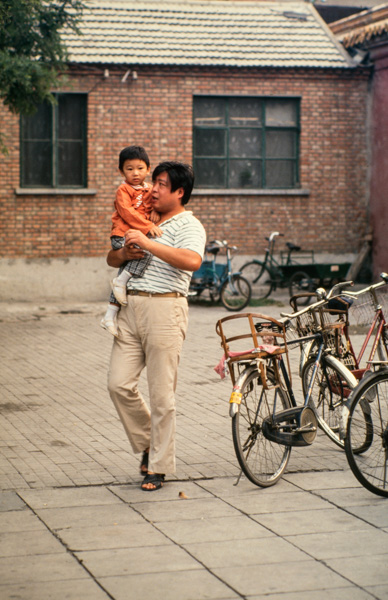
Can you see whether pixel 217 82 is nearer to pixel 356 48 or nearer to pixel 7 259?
pixel 356 48

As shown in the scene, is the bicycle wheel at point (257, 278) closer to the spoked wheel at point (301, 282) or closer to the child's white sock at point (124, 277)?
the spoked wheel at point (301, 282)

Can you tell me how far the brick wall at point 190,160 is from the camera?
17656 millimetres

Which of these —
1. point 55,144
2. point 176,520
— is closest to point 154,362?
point 176,520

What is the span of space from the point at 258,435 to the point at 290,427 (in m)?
0.21

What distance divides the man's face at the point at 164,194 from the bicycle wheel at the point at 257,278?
40.5ft

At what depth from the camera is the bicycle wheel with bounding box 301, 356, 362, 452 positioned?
627cm

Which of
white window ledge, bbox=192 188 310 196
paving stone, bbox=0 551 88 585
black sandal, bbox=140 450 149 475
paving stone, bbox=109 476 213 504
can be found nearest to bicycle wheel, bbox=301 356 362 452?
paving stone, bbox=109 476 213 504

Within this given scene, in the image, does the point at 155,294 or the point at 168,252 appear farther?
the point at 155,294

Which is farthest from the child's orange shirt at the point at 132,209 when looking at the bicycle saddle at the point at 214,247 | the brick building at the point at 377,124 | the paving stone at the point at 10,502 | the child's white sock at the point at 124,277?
the brick building at the point at 377,124

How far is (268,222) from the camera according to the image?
18.6 meters

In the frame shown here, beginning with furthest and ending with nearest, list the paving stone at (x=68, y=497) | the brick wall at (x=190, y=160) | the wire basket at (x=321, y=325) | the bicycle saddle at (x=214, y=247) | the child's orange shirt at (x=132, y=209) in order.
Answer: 1. the brick wall at (x=190, y=160)
2. the bicycle saddle at (x=214, y=247)
3. the wire basket at (x=321, y=325)
4. the child's orange shirt at (x=132, y=209)
5. the paving stone at (x=68, y=497)

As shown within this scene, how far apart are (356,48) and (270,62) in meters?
1.75

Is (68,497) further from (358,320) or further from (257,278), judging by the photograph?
(257,278)

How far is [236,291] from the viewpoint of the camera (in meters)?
16.1
